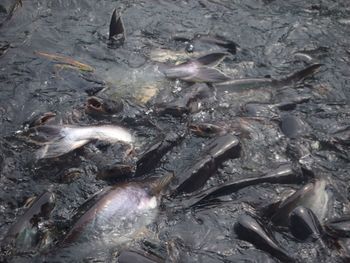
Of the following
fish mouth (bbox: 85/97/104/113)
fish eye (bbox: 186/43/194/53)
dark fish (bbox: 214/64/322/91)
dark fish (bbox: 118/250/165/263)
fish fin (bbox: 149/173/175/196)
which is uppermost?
dark fish (bbox: 214/64/322/91)

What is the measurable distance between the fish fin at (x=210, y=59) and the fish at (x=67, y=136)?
4.21ft

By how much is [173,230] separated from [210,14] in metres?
3.56

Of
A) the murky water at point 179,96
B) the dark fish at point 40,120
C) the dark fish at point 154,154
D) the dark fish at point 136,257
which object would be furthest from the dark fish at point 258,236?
the dark fish at point 40,120

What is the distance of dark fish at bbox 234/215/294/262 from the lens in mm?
3244

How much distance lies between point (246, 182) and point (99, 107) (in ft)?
5.35

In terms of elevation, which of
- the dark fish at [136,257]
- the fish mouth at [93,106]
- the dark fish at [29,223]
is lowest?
the dark fish at [29,223]

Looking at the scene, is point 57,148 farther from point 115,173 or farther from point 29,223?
point 29,223

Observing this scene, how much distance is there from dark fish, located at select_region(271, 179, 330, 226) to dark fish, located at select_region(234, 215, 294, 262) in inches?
7.7

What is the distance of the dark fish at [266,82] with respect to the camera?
15.7ft

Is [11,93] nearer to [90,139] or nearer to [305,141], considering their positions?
[90,139]

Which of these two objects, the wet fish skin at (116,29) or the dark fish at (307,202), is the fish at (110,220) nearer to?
the dark fish at (307,202)

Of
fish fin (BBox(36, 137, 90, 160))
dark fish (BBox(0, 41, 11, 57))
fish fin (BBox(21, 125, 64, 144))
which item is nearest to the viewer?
fish fin (BBox(36, 137, 90, 160))

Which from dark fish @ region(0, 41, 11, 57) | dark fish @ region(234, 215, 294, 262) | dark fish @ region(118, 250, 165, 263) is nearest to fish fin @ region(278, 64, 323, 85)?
dark fish @ region(234, 215, 294, 262)

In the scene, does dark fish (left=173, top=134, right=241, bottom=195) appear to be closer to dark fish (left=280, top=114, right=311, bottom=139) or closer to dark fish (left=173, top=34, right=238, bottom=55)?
dark fish (left=280, top=114, right=311, bottom=139)
